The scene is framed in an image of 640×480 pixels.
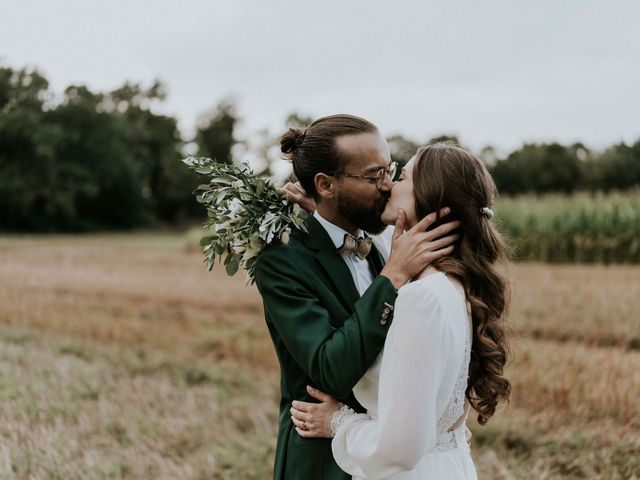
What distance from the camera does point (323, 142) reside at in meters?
2.68

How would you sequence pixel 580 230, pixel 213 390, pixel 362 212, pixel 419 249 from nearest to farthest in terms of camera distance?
pixel 419 249 → pixel 362 212 → pixel 213 390 → pixel 580 230

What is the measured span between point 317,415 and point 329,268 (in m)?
0.55

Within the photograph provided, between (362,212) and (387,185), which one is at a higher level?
(387,185)

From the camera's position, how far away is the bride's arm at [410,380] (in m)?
2.00

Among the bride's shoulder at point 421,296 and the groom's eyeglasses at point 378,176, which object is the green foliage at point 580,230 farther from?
the bride's shoulder at point 421,296

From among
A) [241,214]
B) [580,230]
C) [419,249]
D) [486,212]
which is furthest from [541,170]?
[419,249]

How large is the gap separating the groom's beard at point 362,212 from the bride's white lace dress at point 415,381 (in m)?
0.48

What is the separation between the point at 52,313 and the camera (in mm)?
9992

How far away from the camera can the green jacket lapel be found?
2592 millimetres

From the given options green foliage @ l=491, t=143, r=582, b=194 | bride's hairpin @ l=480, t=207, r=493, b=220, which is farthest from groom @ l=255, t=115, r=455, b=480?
green foliage @ l=491, t=143, r=582, b=194

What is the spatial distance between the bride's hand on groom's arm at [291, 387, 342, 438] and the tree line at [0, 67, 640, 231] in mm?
31327

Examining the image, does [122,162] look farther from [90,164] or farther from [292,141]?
[292,141]

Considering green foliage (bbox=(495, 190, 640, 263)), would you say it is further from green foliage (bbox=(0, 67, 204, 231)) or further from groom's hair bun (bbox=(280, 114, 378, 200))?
green foliage (bbox=(0, 67, 204, 231))

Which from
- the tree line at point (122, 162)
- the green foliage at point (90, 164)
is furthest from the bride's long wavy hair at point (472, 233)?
the green foliage at point (90, 164)
